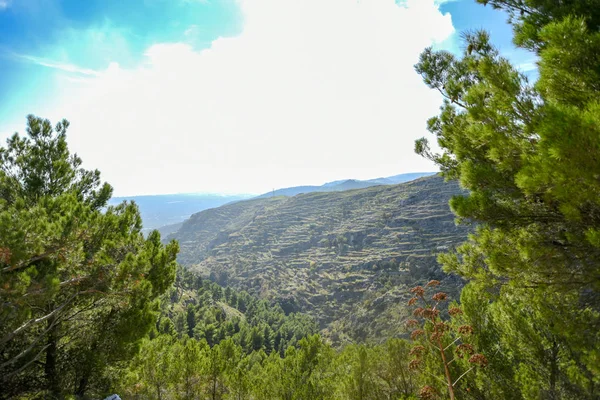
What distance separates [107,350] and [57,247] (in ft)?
11.7

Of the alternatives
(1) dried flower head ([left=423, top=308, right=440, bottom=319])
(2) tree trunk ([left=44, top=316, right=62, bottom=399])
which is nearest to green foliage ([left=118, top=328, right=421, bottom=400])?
(2) tree trunk ([left=44, top=316, right=62, bottom=399])

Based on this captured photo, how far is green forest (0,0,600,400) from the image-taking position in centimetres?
343

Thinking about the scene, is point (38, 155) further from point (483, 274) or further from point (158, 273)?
point (483, 274)

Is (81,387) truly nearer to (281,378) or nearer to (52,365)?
(52,365)

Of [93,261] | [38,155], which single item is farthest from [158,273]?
[38,155]

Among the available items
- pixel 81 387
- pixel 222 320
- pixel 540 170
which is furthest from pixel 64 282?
pixel 222 320

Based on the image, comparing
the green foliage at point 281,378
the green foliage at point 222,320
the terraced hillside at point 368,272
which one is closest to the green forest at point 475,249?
the green foliage at point 281,378

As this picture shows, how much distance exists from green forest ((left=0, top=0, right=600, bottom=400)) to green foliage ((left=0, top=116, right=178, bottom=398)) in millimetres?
35

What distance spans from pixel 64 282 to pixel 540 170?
7.99 m

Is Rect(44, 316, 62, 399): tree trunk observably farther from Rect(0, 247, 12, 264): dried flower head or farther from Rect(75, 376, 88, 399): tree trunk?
Rect(0, 247, 12, 264): dried flower head

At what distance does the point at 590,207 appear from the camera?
3729 mm

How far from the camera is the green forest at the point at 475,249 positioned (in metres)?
3.43

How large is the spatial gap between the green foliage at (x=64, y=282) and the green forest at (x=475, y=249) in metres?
0.03

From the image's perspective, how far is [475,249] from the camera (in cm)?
590
